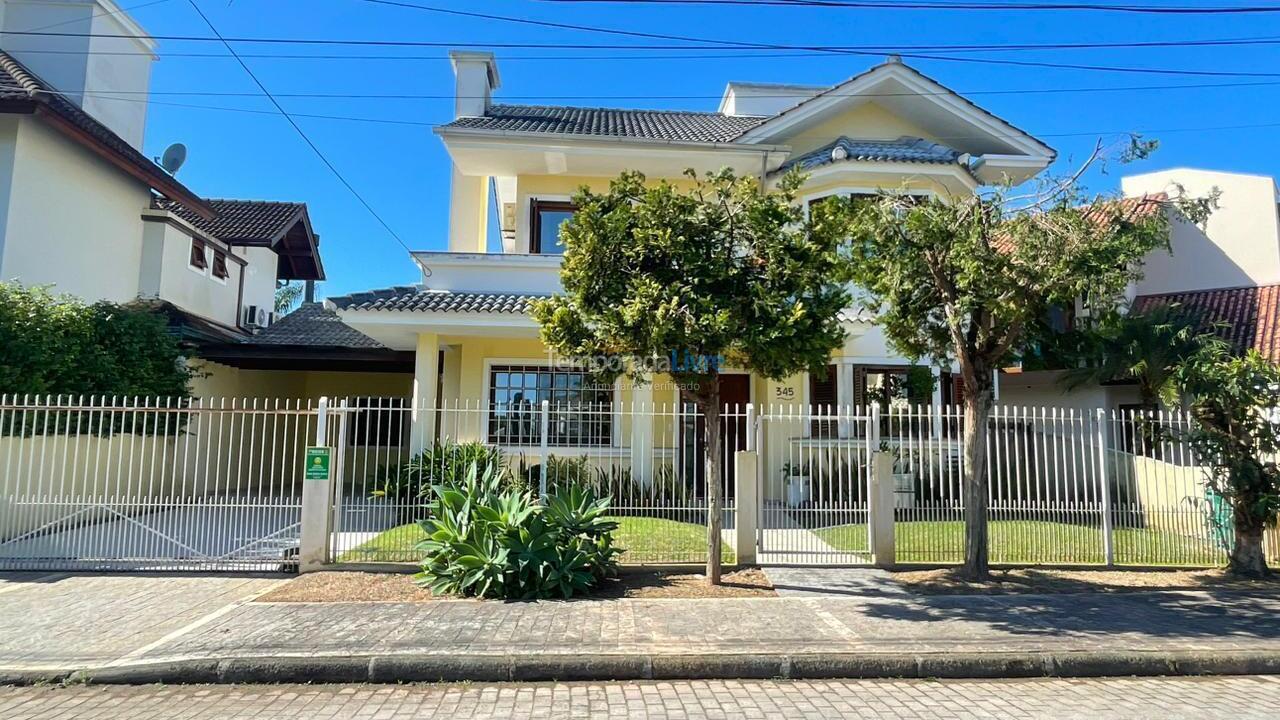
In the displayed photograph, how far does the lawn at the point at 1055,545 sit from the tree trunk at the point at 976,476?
56 centimetres

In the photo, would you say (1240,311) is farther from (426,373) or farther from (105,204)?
(105,204)

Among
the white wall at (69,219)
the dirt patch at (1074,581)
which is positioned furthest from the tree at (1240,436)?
the white wall at (69,219)

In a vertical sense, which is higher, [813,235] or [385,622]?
[813,235]

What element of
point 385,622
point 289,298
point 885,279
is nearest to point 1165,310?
point 885,279

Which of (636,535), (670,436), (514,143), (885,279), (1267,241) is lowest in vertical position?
(636,535)

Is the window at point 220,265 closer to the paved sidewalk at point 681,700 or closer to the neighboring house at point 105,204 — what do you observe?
the neighboring house at point 105,204

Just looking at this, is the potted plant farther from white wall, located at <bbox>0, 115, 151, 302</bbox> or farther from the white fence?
white wall, located at <bbox>0, 115, 151, 302</bbox>

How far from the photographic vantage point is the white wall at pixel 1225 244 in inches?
542

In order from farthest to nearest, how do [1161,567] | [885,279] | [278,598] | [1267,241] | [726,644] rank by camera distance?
1. [1267,241]
2. [1161,567]
3. [885,279]
4. [278,598]
5. [726,644]

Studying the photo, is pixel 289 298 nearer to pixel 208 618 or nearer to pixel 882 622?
pixel 208 618

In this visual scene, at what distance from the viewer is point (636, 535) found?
27.8ft

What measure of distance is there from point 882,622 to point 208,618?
601 centimetres

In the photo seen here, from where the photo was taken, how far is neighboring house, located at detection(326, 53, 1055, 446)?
12.0m

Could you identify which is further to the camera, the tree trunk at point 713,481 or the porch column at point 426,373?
the porch column at point 426,373
